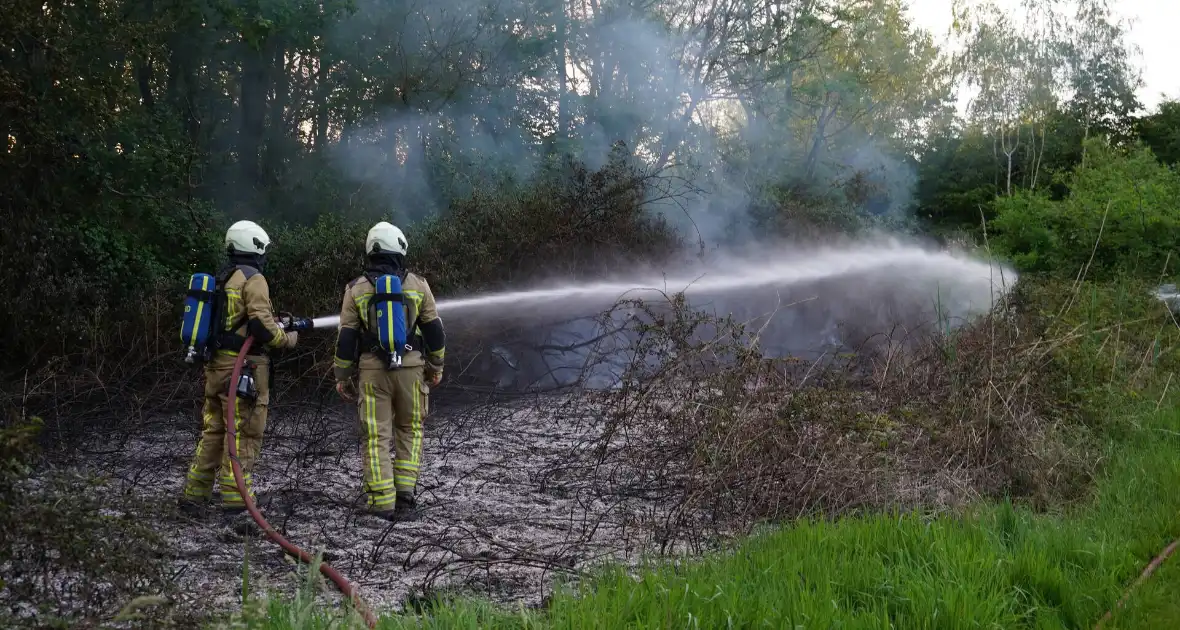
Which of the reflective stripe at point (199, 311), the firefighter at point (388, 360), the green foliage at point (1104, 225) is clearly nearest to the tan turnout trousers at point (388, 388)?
the firefighter at point (388, 360)

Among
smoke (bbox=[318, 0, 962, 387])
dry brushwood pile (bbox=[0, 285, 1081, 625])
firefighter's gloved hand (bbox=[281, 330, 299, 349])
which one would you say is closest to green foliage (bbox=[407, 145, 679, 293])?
smoke (bbox=[318, 0, 962, 387])

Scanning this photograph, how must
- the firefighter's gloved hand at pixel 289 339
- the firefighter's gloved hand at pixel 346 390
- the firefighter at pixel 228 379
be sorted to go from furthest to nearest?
the firefighter's gloved hand at pixel 346 390 → the firefighter's gloved hand at pixel 289 339 → the firefighter at pixel 228 379

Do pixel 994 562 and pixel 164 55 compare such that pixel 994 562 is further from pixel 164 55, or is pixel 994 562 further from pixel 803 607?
pixel 164 55

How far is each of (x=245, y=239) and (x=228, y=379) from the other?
885 millimetres

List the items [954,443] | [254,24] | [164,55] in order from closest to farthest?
[954,443] < [164,55] < [254,24]

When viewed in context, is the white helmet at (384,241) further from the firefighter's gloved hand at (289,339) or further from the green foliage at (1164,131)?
the green foliage at (1164,131)

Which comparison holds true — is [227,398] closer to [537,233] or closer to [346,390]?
[346,390]

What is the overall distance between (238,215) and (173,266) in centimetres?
202

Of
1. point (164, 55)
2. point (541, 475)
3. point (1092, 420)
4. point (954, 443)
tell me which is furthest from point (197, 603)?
point (164, 55)

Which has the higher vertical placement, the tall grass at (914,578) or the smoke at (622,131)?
the smoke at (622,131)

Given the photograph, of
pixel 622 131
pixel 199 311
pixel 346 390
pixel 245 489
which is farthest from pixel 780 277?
pixel 245 489

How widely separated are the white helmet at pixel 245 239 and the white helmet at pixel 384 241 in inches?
27.4

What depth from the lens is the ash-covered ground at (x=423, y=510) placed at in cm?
425

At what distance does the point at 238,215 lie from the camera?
11.7 m
